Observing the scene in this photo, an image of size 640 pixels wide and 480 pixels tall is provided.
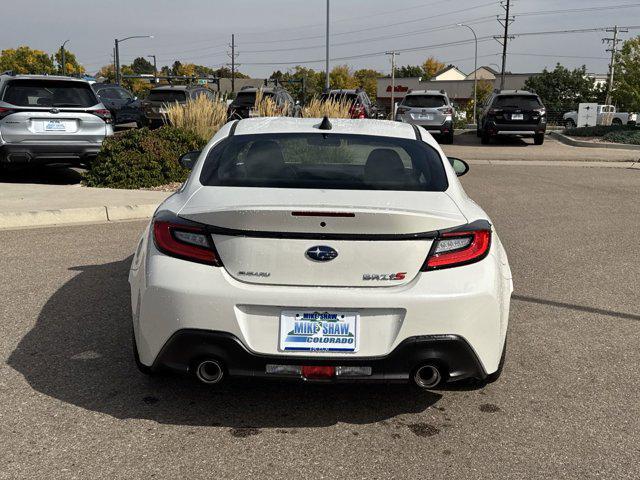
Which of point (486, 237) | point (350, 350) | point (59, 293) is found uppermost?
point (486, 237)

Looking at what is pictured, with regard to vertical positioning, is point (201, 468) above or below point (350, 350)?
below

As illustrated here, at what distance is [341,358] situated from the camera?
11.1 feet

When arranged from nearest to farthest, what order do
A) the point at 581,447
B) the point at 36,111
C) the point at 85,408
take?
the point at 581,447
the point at 85,408
the point at 36,111

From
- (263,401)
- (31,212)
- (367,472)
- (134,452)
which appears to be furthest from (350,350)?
(31,212)

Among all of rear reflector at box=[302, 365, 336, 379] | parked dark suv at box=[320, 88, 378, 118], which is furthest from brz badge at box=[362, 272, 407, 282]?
parked dark suv at box=[320, 88, 378, 118]

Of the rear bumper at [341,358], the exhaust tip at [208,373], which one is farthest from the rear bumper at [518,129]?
the exhaust tip at [208,373]

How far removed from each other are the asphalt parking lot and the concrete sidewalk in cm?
280

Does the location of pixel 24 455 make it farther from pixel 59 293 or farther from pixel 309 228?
pixel 59 293

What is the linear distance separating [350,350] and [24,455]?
1528mm

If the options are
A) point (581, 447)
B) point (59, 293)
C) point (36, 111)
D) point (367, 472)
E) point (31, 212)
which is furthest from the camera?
point (36, 111)

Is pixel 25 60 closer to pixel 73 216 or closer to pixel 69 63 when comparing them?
pixel 69 63

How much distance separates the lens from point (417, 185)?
158 inches

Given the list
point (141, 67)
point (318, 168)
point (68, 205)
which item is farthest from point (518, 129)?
point (141, 67)

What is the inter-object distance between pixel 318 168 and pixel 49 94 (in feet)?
27.5
